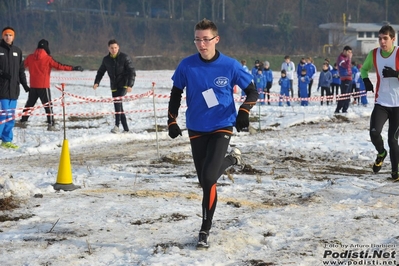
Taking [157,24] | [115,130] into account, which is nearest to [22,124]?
[115,130]

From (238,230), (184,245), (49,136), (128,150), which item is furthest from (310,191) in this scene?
(49,136)

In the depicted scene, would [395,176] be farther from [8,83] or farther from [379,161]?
[8,83]

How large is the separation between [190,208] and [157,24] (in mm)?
77702

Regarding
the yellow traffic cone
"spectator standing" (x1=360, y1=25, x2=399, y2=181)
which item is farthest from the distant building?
the yellow traffic cone

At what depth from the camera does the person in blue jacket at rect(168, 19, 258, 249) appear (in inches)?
226

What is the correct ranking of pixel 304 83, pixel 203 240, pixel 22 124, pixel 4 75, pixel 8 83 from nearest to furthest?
1. pixel 203 240
2. pixel 4 75
3. pixel 8 83
4. pixel 22 124
5. pixel 304 83

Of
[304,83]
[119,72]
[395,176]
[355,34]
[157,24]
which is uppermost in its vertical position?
[157,24]

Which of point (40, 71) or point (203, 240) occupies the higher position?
point (40, 71)

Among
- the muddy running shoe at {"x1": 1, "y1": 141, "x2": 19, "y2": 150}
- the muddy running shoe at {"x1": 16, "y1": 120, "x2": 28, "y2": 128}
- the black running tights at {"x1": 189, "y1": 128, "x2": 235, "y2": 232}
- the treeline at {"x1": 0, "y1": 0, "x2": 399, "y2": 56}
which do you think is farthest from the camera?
the treeline at {"x1": 0, "y1": 0, "x2": 399, "y2": 56}

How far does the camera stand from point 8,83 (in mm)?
12078

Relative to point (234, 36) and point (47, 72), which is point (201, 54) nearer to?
point (47, 72)

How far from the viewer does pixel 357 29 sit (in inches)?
3438

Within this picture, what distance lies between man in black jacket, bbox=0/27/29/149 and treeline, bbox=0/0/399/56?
192 feet

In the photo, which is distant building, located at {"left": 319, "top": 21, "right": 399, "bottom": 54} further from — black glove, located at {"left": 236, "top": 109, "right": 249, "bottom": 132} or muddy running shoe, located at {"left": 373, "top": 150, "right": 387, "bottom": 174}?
black glove, located at {"left": 236, "top": 109, "right": 249, "bottom": 132}
